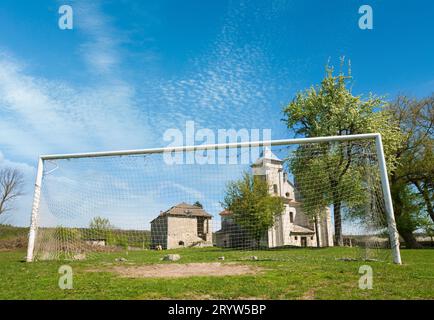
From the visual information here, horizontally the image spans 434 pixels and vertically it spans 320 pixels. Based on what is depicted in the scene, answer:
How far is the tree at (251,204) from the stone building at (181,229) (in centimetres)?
186

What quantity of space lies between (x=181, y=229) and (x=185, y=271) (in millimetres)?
10380

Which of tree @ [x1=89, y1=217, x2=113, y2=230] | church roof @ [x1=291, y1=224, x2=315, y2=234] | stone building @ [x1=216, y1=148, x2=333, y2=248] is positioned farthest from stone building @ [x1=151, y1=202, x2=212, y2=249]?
church roof @ [x1=291, y1=224, x2=315, y2=234]

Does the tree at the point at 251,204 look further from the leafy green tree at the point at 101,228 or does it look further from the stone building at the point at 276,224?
the leafy green tree at the point at 101,228

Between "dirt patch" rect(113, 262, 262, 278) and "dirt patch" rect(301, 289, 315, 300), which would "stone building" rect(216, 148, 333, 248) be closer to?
"dirt patch" rect(113, 262, 262, 278)

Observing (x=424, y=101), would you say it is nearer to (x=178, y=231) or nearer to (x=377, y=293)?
(x=178, y=231)

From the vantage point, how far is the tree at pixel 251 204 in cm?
1950

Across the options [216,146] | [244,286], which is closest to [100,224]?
[216,146]

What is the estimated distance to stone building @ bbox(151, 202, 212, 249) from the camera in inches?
695

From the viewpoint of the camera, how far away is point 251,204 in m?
25.2

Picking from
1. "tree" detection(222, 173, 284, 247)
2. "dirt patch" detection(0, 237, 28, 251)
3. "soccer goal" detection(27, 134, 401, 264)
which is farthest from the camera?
"dirt patch" detection(0, 237, 28, 251)

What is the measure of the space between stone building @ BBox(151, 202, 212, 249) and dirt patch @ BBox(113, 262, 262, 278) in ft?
20.1

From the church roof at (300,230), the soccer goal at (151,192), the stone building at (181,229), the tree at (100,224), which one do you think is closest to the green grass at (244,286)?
the soccer goal at (151,192)

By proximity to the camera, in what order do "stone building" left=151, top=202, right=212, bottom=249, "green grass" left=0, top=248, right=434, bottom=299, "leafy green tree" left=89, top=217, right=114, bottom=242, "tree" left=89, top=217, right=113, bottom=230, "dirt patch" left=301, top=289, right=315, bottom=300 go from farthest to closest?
"stone building" left=151, top=202, right=212, bottom=249
"leafy green tree" left=89, top=217, right=114, bottom=242
"tree" left=89, top=217, right=113, bottom=230
"green grass" left=0, top=248, right=434, bottom=299
"dirt patch" left=301, top=289, right=315, bottom=300

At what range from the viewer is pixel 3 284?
823 cm
